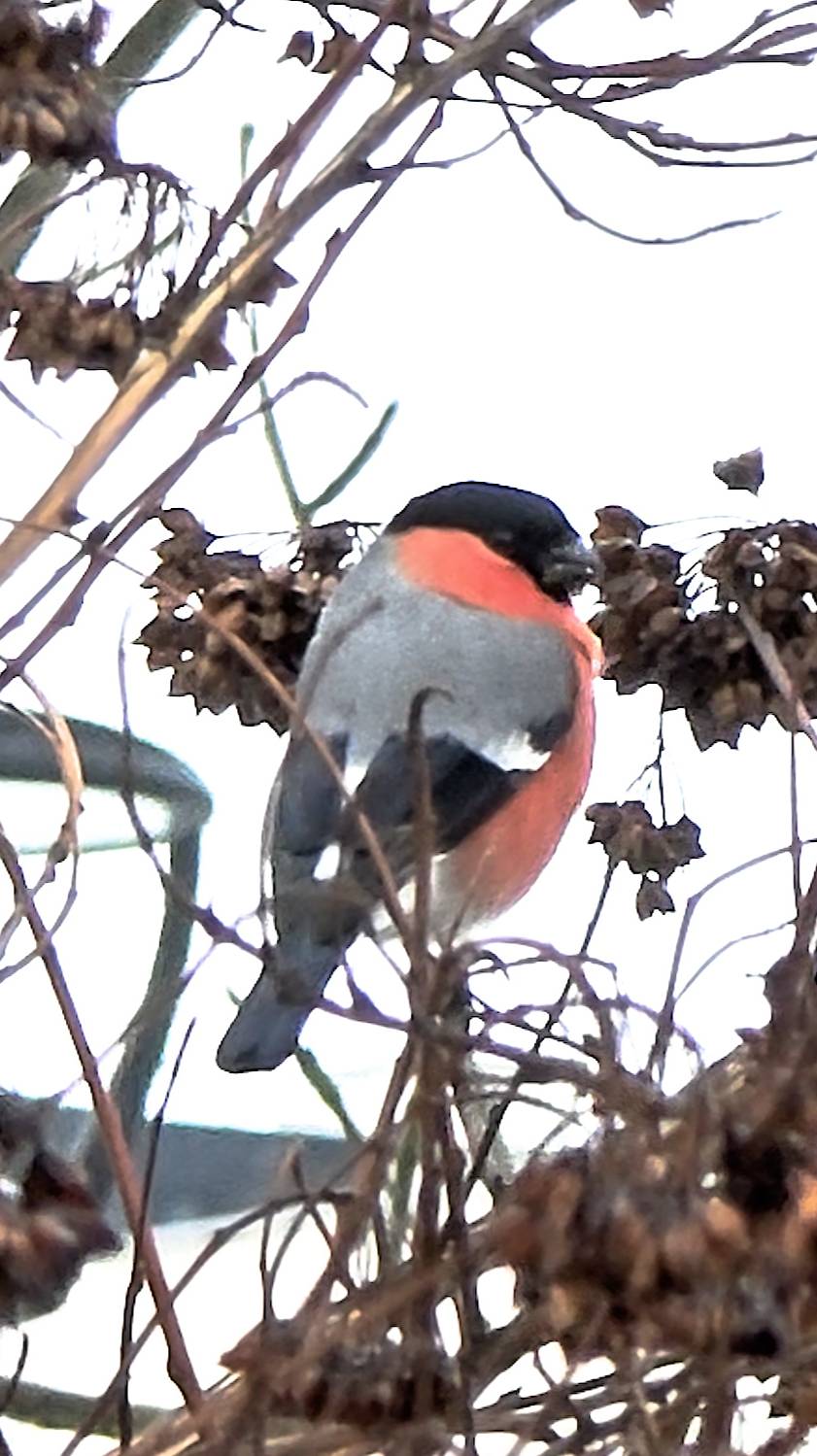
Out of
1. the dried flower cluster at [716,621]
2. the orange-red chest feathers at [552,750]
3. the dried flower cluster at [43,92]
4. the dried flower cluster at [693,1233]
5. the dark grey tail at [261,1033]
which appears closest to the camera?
the dried flower cluster at [693,1233]

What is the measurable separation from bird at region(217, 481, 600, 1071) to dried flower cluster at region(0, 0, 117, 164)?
0.25m

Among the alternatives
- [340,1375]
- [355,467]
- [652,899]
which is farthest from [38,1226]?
[355,467]

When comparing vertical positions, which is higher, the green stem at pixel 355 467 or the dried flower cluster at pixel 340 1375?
the green stem at pixel 355 467

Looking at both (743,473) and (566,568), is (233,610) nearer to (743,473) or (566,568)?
(743,473)

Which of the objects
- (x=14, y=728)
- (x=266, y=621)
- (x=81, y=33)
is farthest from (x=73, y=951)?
(x=81, y=33)

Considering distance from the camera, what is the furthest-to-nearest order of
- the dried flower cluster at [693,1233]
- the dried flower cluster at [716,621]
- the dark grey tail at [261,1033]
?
the dark grey tail at [261,1033]
the dried flower cluster at [716,621]
the dried flower cluster at [693,1233]

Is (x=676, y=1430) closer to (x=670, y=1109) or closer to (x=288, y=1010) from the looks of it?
(x=670, y=1109)

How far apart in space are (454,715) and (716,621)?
33cm

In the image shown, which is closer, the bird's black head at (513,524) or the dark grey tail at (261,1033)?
the dark grey tail at (261,1033)

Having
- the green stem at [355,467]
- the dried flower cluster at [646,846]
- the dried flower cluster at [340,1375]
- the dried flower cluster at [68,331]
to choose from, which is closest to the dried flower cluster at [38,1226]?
the dried flower cluster at [340,1375]

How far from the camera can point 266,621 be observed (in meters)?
0.58

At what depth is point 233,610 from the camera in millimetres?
562

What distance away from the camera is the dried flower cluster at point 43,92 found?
37 cm

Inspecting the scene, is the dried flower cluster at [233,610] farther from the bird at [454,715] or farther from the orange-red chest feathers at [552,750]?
the orange-red chest feathers at [552,750]
